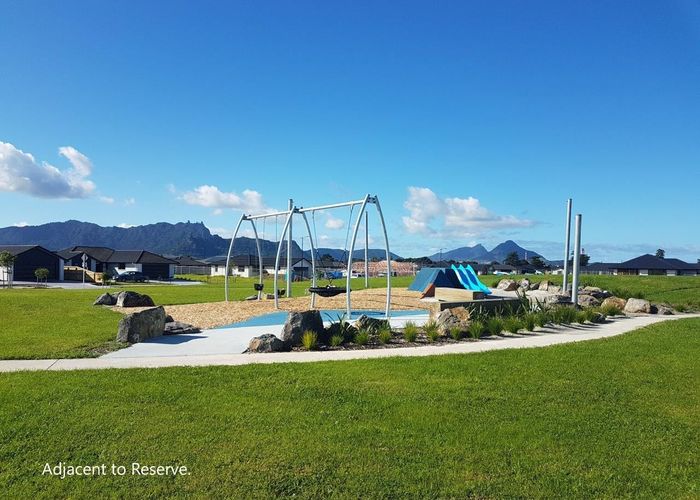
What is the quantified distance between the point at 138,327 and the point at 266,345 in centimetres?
326

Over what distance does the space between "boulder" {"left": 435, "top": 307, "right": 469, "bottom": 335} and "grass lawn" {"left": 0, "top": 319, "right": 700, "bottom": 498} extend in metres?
4.17

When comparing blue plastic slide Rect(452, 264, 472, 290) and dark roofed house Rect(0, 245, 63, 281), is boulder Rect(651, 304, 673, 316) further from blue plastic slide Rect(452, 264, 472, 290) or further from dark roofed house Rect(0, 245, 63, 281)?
dark roofed house Rect(0, 245, 63, 281)

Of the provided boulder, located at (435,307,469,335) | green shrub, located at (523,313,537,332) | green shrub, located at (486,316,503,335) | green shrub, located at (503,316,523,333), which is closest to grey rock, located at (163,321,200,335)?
boulder, located at (435,307,469,335)

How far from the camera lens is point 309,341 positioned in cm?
1050

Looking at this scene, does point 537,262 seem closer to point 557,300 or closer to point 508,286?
point 508,286

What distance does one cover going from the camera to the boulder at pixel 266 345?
33.5ft

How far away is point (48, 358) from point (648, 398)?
9.42 m

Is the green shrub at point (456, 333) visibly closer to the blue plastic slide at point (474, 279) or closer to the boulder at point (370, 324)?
the boulder at point (370, 324)

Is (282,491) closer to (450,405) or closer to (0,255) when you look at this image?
(450,405)

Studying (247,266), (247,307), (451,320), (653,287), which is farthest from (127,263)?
(451,320)

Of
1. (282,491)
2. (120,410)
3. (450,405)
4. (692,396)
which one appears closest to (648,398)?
(692,396)

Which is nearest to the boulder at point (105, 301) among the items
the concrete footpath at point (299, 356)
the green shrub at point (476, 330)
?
the concrete footpath at point (299, 356)

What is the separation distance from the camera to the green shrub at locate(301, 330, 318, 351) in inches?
413

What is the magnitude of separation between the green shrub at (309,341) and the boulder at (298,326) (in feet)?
0.40
